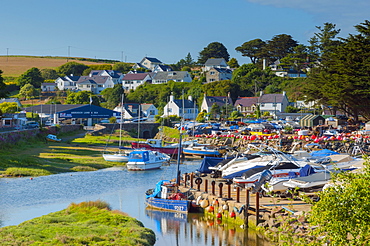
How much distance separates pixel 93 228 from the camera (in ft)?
84.9

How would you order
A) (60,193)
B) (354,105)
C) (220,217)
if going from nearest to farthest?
(220,217) < (60,193) < (354,105)

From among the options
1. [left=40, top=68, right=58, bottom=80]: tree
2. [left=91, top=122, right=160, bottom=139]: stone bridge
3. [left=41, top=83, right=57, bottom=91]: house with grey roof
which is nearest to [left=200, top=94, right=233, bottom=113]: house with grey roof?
[left=91, top=122, right=160, bottom=139]: stone bridge

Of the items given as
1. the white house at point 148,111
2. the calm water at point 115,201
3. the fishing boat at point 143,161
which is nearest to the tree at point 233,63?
the white house at point 148,111

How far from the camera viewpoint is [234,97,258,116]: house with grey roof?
417 feet

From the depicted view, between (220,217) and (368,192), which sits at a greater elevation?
(368,192)

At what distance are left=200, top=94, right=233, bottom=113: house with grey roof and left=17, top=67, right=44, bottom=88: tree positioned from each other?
65.1 metres

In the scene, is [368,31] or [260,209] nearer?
[260,209]

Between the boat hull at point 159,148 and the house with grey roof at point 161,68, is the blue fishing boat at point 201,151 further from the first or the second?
the house with grey roof at point 161,68

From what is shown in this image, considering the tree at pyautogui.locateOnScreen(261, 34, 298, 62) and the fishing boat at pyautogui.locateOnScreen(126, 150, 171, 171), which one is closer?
the fishing boat at pyautogui.locateOnScreen(126, 150, 171, 171)

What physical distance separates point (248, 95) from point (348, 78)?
71.6m

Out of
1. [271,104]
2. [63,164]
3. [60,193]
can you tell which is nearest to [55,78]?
[271,104]

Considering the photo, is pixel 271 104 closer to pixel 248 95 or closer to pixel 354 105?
pixel 248 95

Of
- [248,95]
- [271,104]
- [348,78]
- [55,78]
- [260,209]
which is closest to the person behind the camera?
[260,209]

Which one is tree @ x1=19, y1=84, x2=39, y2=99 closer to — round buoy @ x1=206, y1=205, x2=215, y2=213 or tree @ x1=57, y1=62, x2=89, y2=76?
tree @ x1=57, y1=62, x2=89, y2=76
